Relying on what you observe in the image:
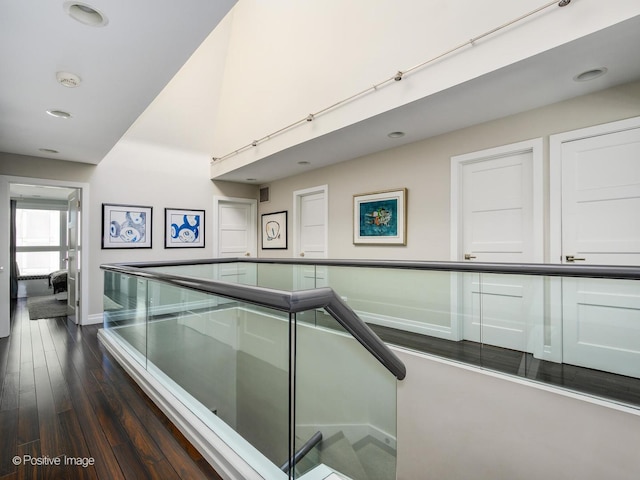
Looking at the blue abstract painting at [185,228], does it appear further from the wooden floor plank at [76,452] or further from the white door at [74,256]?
the wooden floor plank at [76,452]

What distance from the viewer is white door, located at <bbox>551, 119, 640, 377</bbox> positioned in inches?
73.4

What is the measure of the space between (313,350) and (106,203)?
4.81 m

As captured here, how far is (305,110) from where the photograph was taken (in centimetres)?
399

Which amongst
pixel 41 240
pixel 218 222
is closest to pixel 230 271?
pixel 218 222

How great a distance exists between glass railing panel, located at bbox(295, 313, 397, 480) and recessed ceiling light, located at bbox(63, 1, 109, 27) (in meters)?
2.01

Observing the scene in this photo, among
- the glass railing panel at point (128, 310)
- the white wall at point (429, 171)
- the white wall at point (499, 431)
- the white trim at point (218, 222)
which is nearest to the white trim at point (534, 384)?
the white wall at point (499, 431)

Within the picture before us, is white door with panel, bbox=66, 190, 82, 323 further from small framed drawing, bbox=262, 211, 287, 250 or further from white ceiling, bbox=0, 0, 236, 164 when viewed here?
small framed drawing, bbox=262, 211, 287, 250

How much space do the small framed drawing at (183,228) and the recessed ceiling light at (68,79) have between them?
3145 millimetres

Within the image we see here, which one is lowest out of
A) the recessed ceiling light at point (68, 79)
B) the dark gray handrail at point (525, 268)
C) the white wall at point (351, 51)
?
the dark gray handrail at point (525, 268)

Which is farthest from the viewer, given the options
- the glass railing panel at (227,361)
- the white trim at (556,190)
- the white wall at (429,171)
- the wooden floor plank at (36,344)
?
the wooden floor plank at (36,344)

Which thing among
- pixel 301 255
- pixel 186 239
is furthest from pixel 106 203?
Result: pixel 301 255

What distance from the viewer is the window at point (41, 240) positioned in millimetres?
8945

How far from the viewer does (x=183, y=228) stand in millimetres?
5668

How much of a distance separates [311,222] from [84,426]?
4.15m
